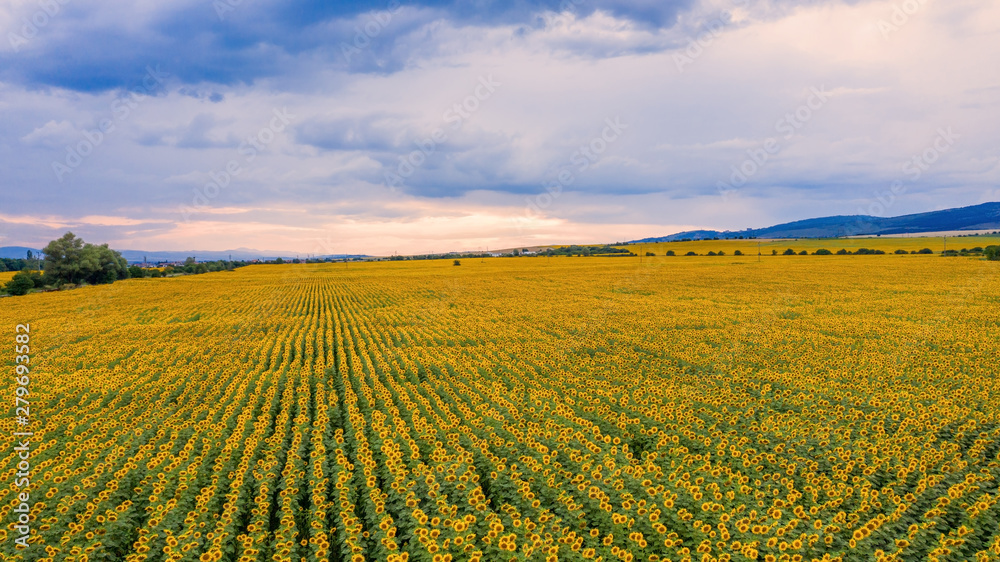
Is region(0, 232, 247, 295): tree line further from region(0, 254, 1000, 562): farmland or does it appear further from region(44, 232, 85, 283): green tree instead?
region(0, 254, 1000, 562): farmland

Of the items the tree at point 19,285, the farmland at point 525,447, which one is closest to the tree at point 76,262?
the tree at point 19,285

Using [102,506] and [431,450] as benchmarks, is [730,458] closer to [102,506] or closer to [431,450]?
[431,450]

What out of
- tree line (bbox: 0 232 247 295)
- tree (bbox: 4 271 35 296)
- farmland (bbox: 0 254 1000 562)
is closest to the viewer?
farmland (bbox: 0 254 1000 562)

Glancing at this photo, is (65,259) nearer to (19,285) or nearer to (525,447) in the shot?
(19,285)

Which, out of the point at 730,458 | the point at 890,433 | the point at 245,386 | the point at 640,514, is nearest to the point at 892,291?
the point at 890,433

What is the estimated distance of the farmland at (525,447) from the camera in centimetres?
642

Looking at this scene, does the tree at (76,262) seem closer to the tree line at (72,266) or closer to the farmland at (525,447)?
the tree line at (72,266)

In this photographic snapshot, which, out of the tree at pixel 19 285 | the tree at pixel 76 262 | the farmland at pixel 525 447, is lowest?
the farmland at pixel 525 447

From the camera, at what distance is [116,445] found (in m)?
10.0

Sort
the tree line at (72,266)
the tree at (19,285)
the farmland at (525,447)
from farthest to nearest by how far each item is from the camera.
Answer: the tree line at (72,266)
the tree at (19,285)
the farmland at (525,447)

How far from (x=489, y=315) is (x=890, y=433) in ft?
69.1

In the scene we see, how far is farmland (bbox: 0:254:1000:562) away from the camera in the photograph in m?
6.42

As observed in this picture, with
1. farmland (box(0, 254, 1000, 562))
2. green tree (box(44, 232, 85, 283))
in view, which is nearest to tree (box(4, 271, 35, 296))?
green tree (box(44, 232, 85, 283))

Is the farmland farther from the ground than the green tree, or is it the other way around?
the green tree
